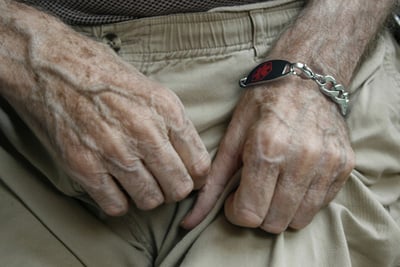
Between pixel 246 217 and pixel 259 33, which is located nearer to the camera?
pixel 246 217

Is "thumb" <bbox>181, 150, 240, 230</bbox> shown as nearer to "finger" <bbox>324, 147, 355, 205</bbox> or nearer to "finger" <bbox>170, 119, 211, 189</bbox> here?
"finger" <bbox>170, 119, 211, 189</bbox>

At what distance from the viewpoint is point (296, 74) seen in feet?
2.25

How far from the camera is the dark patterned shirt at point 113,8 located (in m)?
0.69

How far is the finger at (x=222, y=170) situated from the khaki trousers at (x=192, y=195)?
0.02m

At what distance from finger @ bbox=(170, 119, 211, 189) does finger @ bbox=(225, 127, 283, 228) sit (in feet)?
0.19

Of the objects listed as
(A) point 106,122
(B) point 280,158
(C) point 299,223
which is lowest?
(C) point 299,223

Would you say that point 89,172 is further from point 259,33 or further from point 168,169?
point 259,33

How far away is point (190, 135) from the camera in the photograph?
→ 62cm

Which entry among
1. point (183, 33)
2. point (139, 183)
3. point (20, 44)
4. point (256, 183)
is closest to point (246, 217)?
point (256, 183)

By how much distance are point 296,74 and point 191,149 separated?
202 mm

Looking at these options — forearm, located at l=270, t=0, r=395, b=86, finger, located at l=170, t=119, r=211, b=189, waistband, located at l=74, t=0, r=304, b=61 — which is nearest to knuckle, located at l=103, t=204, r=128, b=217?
finger, located at l=170, t=119, r=211, b=189

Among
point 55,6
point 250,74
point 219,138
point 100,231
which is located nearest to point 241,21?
point 250,74

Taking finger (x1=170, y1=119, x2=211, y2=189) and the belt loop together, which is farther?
the belt loop

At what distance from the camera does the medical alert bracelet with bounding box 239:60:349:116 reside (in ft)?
2.23
